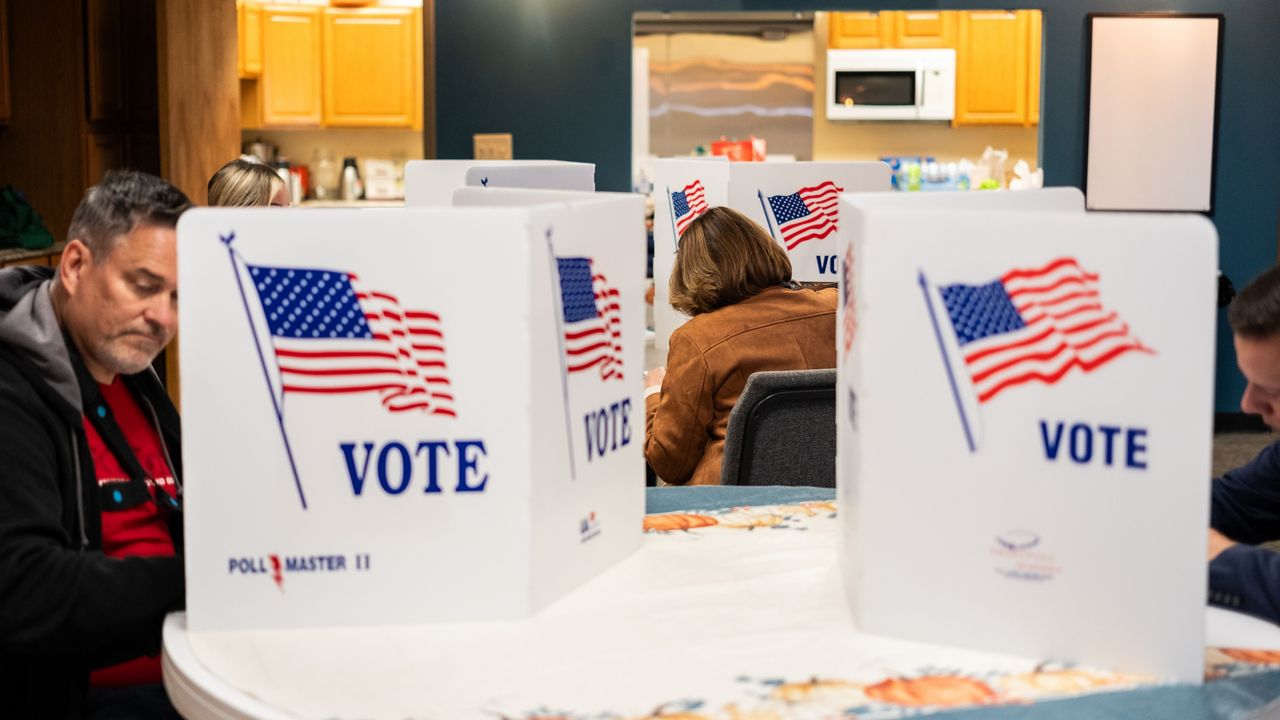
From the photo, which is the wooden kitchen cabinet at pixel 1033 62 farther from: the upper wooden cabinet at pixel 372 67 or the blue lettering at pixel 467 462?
the blue lettering at pixel 467 462

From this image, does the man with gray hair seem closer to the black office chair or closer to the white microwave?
the black office chair

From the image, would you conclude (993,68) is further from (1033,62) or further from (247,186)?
(247,186)

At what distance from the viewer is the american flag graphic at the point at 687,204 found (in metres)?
3.48

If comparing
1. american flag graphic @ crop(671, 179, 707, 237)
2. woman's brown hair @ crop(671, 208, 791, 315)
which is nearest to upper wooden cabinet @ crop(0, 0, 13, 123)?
american flag graphic @ crop(671, 179, 707, 237)

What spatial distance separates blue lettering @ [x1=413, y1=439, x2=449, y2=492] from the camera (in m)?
1.32

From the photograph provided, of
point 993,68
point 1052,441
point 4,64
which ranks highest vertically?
point 993,68

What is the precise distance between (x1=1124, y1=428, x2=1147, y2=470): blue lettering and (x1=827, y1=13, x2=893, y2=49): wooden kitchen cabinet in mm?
7729

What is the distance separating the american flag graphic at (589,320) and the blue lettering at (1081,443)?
50 centimetres

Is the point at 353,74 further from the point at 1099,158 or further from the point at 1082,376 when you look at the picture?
the point at 1082,376

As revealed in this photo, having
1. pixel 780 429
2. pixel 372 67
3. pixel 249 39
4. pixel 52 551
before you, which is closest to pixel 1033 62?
pixel 372 67

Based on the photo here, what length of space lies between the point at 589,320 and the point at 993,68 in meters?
7.69

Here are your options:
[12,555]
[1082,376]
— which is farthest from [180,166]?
[1082,376]

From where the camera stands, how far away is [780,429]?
7.84ft

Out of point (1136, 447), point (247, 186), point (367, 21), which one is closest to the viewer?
point (1136, 447)
